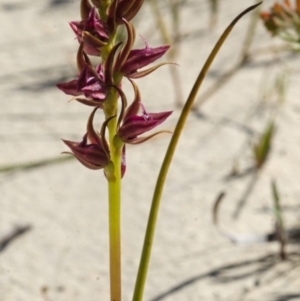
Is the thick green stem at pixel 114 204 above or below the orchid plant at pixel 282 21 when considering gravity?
below

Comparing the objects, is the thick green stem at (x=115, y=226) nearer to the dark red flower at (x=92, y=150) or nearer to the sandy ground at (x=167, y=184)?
the dark red flower at (x=92, y=150)

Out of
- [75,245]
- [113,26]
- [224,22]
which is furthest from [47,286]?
[224,22]

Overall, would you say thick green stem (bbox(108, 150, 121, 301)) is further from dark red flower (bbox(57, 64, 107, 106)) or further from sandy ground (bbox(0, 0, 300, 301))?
sandy ground (bbox(0, 0, 300, 301))

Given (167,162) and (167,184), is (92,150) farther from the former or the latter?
(167,184)

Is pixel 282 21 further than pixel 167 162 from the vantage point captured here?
Yes

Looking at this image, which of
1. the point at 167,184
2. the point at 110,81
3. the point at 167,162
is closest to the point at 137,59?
the point at 110,81

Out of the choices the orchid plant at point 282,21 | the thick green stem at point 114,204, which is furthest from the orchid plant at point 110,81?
the orchid plant at point 282,21

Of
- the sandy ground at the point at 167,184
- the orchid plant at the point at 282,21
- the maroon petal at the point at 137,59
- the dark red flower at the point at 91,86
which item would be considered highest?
the orchid plant at the point at 282,21

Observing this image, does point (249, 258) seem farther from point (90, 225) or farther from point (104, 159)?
point (104, 159)

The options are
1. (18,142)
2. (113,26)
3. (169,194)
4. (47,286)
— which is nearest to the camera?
(113,26)
